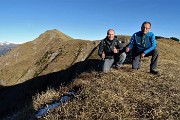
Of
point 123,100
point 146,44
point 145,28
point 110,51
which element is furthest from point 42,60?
point 123,100

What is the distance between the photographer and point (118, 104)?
11.8m

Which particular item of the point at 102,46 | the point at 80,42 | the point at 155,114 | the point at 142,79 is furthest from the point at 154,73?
the point at 80,42

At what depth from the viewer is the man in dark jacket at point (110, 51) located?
62.8 ft

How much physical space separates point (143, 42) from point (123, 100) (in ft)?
25.1

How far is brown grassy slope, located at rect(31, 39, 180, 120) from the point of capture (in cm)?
1099

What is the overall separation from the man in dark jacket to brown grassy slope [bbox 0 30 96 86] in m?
119

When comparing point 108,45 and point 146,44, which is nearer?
point 146,44

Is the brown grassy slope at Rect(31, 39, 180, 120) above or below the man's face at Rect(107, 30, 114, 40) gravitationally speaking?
below

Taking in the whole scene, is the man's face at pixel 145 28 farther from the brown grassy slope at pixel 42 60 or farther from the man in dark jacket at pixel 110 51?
the brown grassy slope at pixel 42 60

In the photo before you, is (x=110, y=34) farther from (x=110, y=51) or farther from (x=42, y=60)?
(x=42, y=60)

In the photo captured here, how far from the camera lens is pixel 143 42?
19250 millimetres

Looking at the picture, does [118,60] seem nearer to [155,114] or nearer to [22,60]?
[155,114]

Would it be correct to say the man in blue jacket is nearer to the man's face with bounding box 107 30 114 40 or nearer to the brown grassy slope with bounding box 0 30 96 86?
the man's face with bounding box 107 30 114 40

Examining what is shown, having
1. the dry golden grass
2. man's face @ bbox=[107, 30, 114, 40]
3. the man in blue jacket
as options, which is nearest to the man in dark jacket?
man's face @ bbox=[107, 30, 114, 40]
